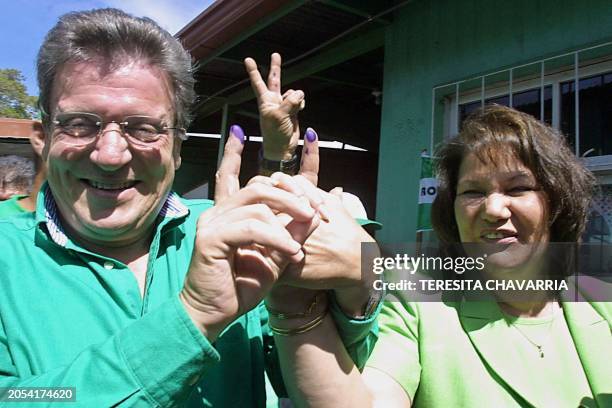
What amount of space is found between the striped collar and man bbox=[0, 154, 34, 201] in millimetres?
2411

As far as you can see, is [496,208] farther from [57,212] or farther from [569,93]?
[569,93]

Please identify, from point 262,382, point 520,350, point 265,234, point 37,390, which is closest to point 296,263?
point 265,234

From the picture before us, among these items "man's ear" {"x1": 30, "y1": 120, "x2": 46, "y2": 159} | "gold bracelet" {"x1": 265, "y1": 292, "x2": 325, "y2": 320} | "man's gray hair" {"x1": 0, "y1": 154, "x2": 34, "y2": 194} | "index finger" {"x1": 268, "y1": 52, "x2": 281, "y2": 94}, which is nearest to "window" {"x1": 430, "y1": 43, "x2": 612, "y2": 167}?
A: "index finger" {"x1": 268, "y1": 52, "x2": 281, "y2": 94}

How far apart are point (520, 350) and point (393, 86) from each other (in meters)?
3.08

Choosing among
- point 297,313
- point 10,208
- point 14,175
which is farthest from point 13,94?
point 297,313

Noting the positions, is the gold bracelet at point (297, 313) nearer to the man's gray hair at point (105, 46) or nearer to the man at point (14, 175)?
the man's gray hair at point (105, 46)

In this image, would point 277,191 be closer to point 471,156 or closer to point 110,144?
point 110,144

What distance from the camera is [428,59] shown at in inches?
149

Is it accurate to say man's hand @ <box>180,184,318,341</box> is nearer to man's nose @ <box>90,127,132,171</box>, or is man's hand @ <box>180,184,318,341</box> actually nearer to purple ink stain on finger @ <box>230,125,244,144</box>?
purple ink stain on finger @ <box>230,125,244,144</box>

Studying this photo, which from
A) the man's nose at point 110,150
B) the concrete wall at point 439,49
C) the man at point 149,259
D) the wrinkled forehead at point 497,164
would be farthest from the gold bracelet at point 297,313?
the concrete wall at point 439,49

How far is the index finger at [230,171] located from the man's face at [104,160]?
0.20m

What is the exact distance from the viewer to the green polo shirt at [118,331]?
847 millimetres

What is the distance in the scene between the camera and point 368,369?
1.22 meters

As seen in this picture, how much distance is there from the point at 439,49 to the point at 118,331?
340cm
